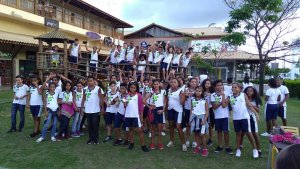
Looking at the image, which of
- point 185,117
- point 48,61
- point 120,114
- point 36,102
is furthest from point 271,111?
point 48,61

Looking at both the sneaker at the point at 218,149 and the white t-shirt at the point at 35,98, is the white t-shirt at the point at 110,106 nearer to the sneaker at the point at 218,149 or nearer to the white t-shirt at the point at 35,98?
the white t-shirt at the point at 35,98

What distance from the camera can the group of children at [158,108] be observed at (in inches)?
245

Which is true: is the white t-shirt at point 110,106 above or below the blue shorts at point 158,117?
above

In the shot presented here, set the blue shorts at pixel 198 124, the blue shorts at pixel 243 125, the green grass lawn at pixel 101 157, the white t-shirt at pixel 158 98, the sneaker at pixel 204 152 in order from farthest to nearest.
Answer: the white t-shirt at pixel 158 98
the blue shorts at pixel 198 124
the sneaker at pixel 204 152
the blue shorts at pixel 243 125
the green grass lawn at pixel 101 157

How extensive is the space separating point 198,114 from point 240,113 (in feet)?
2.72

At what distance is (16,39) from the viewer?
17438 mm

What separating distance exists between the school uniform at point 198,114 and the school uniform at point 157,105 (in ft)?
2.25

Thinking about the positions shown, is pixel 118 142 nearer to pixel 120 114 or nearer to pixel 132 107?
pixel 120 114

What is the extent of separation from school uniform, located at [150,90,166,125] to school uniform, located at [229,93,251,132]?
1475 millimetres

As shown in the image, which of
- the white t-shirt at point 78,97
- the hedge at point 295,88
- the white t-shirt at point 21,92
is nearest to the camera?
the white t-shirt at point 78,97

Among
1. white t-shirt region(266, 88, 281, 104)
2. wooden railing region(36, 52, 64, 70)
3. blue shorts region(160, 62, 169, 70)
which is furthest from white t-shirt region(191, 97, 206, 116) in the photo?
wooden railing region(36, 52, 64, 70)

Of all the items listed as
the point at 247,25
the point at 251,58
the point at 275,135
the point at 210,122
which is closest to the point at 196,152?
the point at 210,122

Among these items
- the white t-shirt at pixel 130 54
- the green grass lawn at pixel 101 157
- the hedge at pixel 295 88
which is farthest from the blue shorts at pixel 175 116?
the hedge at pixel 295 88

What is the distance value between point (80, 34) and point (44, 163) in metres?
21.6
